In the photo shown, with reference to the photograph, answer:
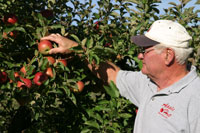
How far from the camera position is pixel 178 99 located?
202 centimetres

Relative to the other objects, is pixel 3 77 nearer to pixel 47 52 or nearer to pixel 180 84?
pixel 47 52

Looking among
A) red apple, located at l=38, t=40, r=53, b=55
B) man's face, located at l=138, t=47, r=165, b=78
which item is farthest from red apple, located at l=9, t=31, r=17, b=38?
man's face, located at l=138, t=47, r=165, b=78

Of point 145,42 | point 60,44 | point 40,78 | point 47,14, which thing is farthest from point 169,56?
point 47,14

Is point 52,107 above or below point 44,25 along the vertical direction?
below

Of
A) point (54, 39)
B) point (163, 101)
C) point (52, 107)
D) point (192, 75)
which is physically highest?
point (54, 39)

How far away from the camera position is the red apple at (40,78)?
6.78ft

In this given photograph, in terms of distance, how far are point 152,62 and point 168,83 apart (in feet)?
0.68

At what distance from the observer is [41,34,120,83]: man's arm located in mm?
2232

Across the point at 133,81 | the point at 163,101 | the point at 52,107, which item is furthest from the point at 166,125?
the point at 52,107

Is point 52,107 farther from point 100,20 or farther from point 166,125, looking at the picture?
point 100,20

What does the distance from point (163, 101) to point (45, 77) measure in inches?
34.1

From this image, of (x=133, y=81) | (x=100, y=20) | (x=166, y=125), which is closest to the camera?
(x=166, y=125)

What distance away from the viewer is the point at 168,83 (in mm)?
2195

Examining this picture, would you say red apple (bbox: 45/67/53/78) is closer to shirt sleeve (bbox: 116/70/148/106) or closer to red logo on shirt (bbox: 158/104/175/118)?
shirt sleeve (bbox: 116/70/148/106)
